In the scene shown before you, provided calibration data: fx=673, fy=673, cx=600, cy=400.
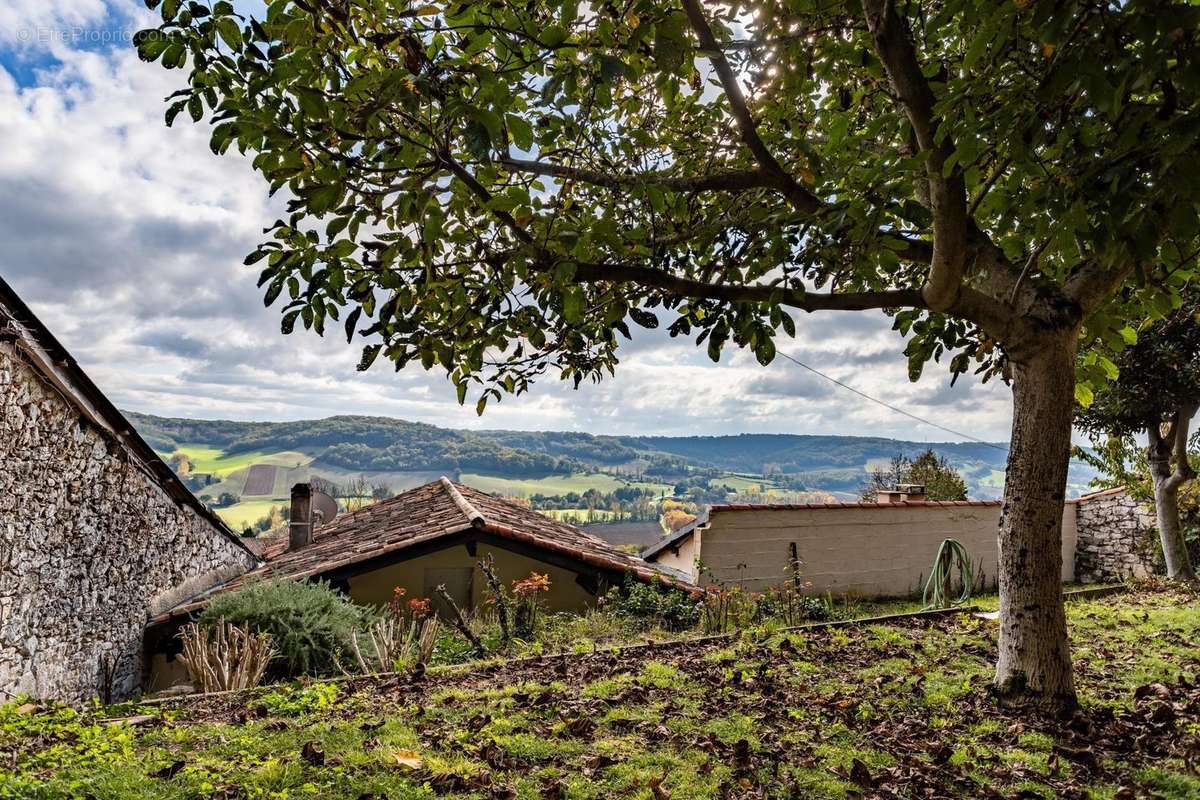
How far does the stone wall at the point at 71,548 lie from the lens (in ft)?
20.3

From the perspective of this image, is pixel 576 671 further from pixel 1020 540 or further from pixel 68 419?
pixel 68 419

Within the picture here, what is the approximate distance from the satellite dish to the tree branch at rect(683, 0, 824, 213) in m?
14.8

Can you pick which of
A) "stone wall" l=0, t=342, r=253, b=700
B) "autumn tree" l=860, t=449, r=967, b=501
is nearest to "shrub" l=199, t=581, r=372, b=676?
"stone wall" l=0, t=342, r=253, b=700

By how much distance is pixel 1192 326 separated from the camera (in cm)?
1037

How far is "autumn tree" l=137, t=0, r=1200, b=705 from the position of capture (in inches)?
103

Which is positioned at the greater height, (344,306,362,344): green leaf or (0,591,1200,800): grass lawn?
(344,306,362,344): green leaf

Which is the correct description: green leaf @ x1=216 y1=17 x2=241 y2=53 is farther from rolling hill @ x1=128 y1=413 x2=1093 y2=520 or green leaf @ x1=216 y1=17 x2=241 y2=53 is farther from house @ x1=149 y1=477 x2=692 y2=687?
rolling hill @ x1=128 y1=413 x2=1093 y2=520

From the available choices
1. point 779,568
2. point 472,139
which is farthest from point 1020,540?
point 779,568

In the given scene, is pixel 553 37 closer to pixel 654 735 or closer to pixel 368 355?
pixel 368 355

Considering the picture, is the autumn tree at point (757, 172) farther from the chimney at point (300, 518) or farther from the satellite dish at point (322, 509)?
the satellite dish at point (322, 509)

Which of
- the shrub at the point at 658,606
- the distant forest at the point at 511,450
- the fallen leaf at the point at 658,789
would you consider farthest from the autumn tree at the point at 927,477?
the fallen leaf at the point at 658,789

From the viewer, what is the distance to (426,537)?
11.6 metres

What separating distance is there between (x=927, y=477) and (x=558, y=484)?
123 ft

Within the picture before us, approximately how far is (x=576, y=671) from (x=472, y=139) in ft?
14.2
